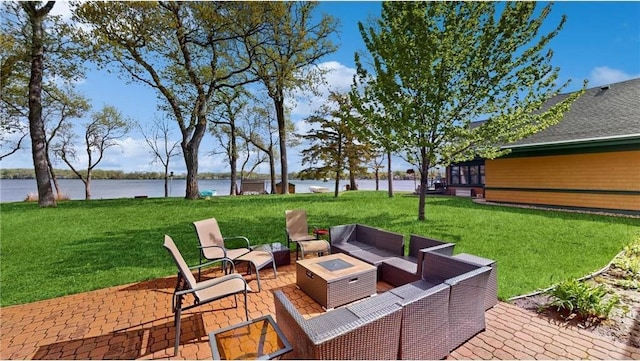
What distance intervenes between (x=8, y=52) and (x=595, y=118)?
27979 mm

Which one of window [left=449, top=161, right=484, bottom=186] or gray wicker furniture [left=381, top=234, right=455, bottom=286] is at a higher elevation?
window [left=449, top=161, right=484, bottom=186]

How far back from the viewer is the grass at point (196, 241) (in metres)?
5.00

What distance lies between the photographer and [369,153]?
58.2 ft

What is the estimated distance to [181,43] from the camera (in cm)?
1427

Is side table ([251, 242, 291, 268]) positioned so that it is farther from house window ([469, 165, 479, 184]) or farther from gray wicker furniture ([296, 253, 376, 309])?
house window ([469, 165, 479, 184])

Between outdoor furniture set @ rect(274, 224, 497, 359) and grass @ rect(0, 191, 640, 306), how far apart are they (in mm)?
1257

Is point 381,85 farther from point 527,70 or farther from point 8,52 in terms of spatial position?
point 8,52

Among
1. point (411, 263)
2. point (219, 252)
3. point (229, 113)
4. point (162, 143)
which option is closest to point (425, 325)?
point (411, 263)

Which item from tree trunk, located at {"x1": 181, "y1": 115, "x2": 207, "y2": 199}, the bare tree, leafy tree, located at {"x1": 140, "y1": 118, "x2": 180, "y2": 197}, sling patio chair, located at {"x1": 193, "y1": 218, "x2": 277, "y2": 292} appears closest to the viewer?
sling patio chair, located at {"x1": 193, "y1": 218, "x2": 277, "y2": 292}

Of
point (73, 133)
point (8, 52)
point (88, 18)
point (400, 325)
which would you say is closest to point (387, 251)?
point (400, 325)

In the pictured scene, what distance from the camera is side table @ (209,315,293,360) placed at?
2.36 m

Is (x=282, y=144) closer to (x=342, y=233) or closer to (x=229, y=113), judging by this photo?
(x=229, y=113)

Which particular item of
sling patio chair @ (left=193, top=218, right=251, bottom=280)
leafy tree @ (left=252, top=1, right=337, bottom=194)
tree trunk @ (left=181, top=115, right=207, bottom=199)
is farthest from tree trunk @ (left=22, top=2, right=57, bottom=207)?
sling patio chair @ (left=193, top=218, right=251, bottom=280)

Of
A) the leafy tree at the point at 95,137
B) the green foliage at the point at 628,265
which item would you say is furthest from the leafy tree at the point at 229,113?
the green foliage at the point at 628,265
